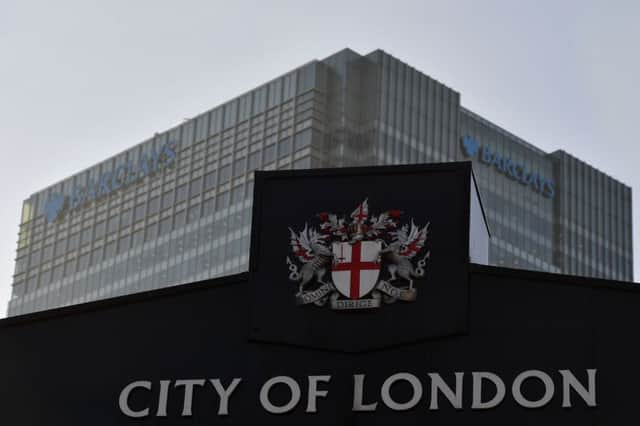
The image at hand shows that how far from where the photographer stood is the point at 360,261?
1173 inches

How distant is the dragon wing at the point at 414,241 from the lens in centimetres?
2981

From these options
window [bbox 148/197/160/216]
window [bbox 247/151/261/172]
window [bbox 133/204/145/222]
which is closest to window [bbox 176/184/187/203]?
window [bbox 148/197/160/216]

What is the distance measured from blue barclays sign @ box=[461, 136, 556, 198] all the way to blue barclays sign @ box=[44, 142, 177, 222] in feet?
91.3

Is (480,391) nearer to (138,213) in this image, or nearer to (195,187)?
(195,187)

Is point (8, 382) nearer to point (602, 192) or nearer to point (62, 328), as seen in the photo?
point (62, 328)

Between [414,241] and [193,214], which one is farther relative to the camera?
[193,214]

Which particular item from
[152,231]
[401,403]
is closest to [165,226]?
[152,231]

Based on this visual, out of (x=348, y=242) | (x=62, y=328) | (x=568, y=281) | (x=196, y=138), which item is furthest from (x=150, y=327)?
(x=196, y=138)

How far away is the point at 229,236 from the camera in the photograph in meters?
147

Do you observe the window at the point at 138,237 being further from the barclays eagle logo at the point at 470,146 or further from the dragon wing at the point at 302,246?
the dragon wing at the point at 302,246

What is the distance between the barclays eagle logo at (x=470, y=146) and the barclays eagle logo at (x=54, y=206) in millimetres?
44146

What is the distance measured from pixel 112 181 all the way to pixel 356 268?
5463 inches

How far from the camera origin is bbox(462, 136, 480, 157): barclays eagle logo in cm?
15300

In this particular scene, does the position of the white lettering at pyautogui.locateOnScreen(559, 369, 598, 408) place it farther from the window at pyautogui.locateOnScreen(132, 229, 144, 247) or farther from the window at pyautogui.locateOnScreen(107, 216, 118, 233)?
the window at pyautogui.locateOnScreen(107, 216, 118, 233)
